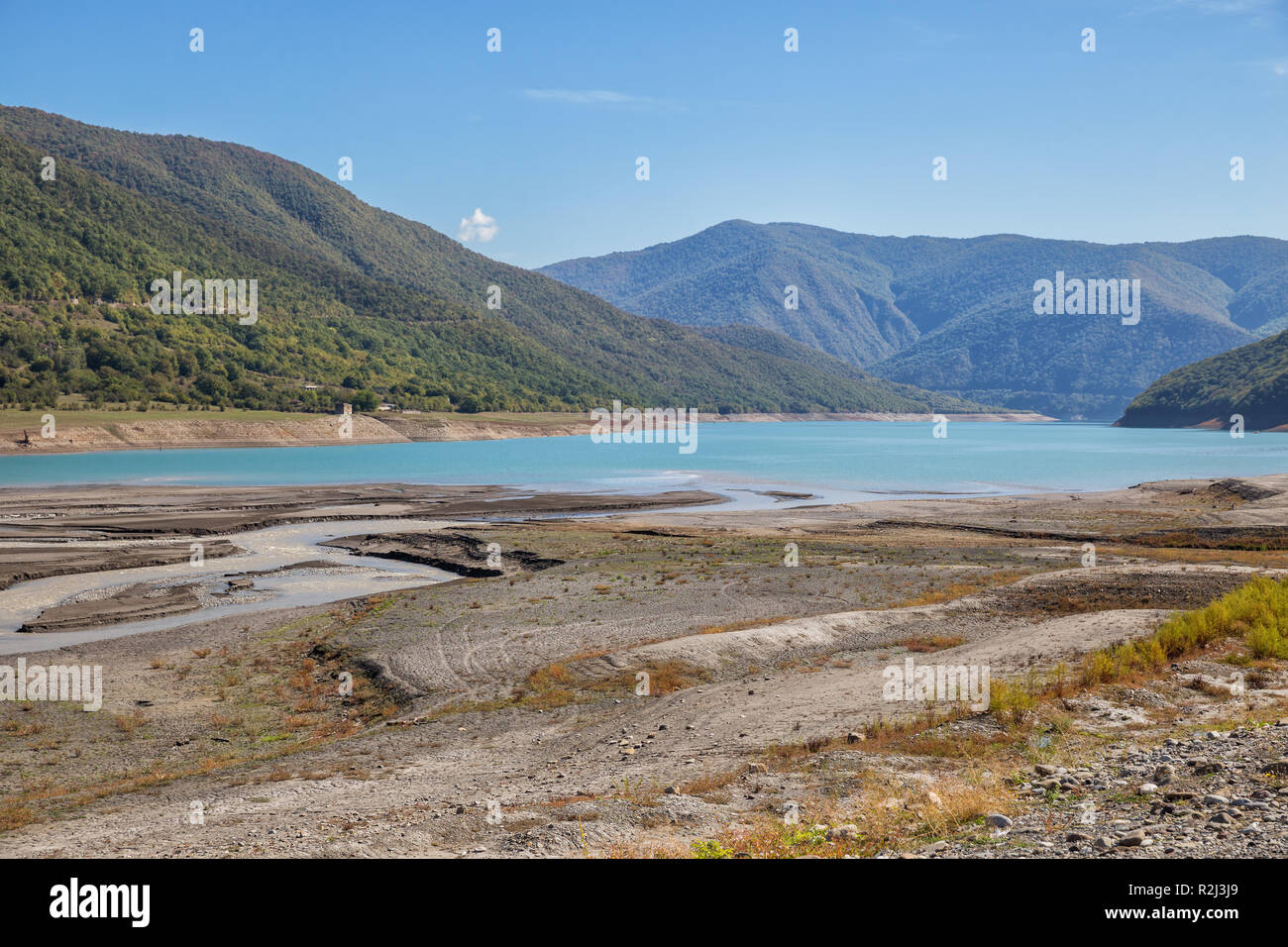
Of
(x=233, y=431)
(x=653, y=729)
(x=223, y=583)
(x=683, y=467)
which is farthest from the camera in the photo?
(x=233, y=431)

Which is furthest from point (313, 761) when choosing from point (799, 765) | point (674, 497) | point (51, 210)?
point (51, 210)

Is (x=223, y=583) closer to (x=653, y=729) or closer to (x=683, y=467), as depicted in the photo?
(x=653, y=729)

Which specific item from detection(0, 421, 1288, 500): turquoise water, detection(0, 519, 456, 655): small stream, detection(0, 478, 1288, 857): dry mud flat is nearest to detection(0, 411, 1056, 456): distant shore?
detection(0, 421, 1288, 500): turquoise water

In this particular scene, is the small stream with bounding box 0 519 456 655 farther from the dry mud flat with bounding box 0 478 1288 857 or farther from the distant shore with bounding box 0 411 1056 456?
the distant shore with bounding box 0 411 1056 456

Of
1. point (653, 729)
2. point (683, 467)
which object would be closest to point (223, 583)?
point (653, 729)

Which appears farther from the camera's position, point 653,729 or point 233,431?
point 233,431
